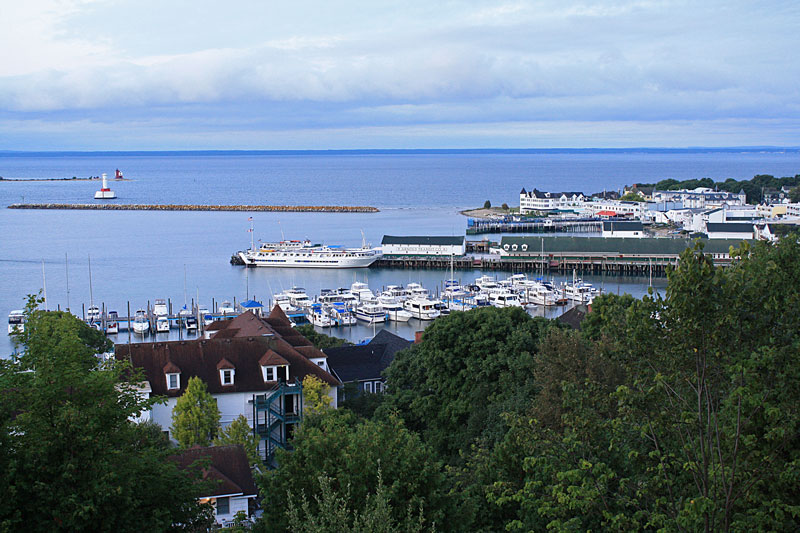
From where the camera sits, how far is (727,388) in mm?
6750

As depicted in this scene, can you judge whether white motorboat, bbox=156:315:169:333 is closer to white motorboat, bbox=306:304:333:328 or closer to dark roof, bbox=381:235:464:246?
white motorboat, bbox=306:304:333:328

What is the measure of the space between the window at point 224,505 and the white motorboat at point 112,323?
98.2ft

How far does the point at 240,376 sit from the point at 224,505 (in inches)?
231

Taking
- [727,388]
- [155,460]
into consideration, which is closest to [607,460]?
[727,388]

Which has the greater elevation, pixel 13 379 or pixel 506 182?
pixel 506 182

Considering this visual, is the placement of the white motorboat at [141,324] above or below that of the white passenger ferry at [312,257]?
below

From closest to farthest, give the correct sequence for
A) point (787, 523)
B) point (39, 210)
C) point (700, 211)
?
point (787, 523) → point (700, 211) → point (39, 210)

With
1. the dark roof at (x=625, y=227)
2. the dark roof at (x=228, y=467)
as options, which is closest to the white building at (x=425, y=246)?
the dark roof at (x=625, y=227)

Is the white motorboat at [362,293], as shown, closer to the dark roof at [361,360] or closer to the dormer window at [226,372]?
the dark roof at [361,360]

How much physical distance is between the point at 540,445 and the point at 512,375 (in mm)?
8780

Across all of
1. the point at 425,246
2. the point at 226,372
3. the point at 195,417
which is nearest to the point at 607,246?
the point at 425,246

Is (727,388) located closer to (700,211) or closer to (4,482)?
(4,482)

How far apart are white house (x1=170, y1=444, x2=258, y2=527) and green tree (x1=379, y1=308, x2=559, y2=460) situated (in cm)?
480

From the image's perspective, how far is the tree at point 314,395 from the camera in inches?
677
